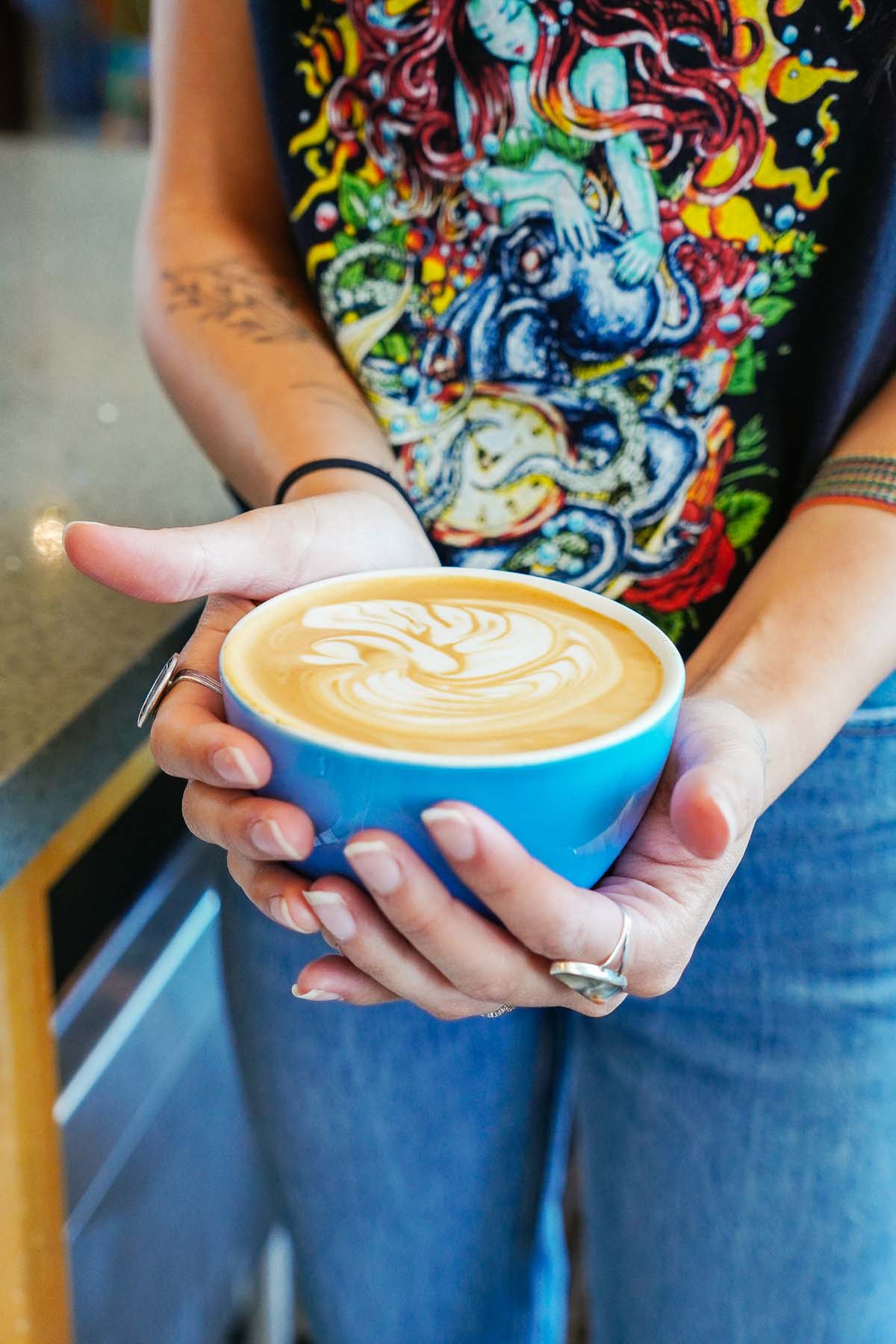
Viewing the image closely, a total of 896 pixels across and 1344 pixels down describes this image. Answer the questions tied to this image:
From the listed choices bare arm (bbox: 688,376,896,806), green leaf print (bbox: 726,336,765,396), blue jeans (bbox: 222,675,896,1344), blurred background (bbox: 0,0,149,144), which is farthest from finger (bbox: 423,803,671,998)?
blurred background (bbox: 0,0,149,144)

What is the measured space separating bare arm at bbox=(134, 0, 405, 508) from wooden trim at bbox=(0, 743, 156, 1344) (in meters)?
0.24

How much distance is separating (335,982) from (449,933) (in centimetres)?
9

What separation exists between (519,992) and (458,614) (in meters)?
0.20

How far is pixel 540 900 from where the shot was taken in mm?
477

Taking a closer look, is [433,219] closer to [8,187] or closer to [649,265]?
[649,265]

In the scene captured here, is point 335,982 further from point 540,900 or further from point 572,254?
point 572,254

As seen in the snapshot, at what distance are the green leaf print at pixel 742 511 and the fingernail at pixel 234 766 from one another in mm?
429

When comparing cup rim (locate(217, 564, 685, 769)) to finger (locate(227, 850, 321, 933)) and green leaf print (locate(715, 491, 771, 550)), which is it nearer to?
finger (locate(227, 850, 321, 933))

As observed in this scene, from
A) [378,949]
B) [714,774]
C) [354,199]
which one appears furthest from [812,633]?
[354,199]

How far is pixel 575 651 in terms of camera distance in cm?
59

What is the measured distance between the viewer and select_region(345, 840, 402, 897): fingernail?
470 millimetres

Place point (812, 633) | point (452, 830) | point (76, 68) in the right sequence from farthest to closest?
point (76, 68) → point (812, 633) → point (452, 830)

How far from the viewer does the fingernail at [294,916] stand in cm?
52

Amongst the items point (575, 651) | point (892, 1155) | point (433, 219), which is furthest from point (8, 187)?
point (892, 1155)
